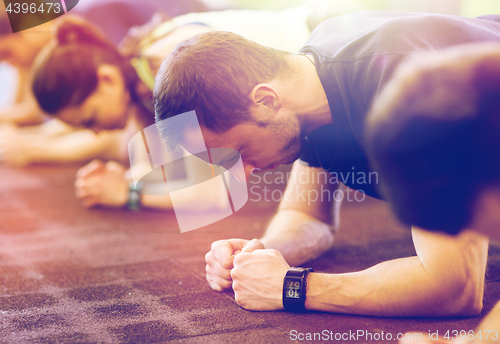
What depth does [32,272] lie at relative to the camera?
1.05m

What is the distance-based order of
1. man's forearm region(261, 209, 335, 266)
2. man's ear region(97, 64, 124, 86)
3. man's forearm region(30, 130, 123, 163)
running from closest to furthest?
man's forearm region(261, 209, 335, 266) < man's ear region(97, 64, 124, 86) < man's forearm region(30, 130, 123, 163)

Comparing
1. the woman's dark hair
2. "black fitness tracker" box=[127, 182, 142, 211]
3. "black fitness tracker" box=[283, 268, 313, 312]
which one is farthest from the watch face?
the woman's dark hair

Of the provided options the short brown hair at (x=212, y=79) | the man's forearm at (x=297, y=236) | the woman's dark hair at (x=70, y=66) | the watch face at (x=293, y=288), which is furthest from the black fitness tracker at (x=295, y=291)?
the woman's dark hair at (x=70, y=66)

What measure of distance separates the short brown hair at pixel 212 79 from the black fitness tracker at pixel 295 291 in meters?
0.33

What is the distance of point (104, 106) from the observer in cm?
179

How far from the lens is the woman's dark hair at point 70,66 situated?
1.64 metres

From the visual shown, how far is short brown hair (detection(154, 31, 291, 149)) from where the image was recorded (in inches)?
32.7

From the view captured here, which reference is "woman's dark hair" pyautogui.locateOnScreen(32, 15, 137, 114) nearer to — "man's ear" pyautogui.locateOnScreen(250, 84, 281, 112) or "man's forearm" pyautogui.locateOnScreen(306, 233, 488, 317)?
"man's ear" pyautogui.locateOnScreen(250, 84, 281, 112)

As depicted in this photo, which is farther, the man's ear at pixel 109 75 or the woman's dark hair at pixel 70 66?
the man's ear at pixel 109 75

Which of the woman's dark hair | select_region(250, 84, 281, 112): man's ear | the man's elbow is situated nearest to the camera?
the man's elbow

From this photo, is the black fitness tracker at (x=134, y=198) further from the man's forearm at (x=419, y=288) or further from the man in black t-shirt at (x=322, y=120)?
the man's forearm at (x=419, y=288)

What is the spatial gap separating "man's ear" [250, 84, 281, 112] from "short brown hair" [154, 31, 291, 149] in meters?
0.01

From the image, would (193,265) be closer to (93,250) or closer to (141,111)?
(93,250)

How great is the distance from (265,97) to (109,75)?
1.13m
